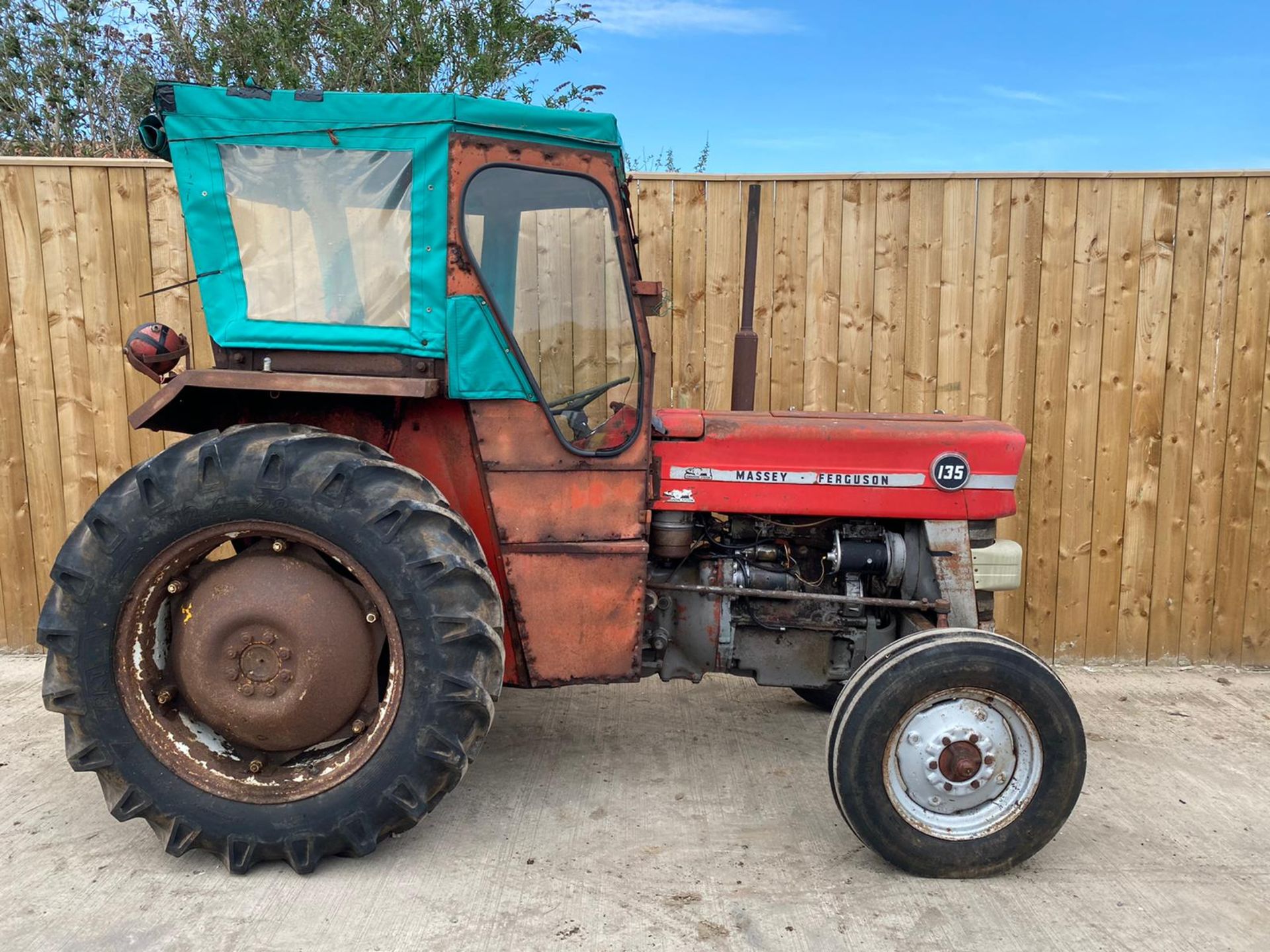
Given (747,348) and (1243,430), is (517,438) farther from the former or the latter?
(1243,430)

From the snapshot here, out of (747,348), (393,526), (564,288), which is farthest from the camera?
(747,348)

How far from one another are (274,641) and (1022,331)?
158 inches

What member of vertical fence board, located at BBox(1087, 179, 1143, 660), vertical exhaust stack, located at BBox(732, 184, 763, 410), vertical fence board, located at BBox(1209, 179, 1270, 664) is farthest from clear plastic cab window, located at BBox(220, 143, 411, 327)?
vertical fence board, located at BBox(1209, 179, 1270, 664)

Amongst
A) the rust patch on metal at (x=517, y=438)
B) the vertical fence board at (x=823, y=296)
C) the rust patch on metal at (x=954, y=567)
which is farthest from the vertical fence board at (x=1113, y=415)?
the rust patch on metal at (x=517, y=438)

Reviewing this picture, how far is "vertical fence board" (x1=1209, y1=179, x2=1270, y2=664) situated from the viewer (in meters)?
5.04

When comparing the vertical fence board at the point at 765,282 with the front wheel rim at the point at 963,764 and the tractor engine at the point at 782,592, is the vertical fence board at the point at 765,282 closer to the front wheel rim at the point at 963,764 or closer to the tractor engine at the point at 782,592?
the tractor engine at the point at 782,592

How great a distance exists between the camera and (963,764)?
3076mm

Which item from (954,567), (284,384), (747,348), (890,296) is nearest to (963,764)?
(954,567)

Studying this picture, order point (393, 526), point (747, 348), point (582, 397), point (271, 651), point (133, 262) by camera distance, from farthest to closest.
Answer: point (133, 262) < point (747, 348) < point (582, 397) < point (271, 651) < point (393, 526)

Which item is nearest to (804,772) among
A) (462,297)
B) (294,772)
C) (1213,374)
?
(294,772)

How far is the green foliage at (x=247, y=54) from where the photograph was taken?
27.9 ft

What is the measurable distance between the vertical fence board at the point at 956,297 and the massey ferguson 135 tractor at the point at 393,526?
7.65 ft

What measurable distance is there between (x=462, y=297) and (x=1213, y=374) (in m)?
4.14

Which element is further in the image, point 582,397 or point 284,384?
point 582,397
